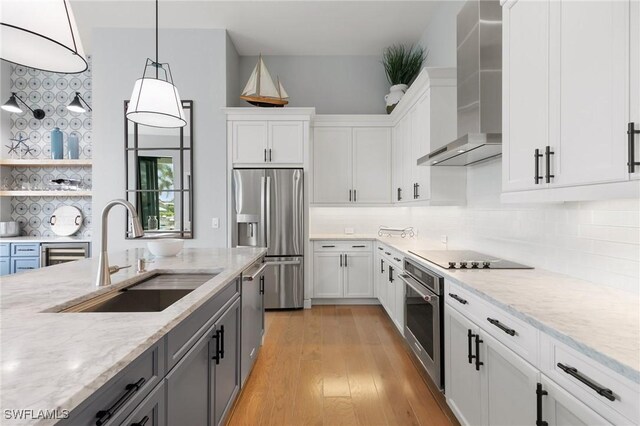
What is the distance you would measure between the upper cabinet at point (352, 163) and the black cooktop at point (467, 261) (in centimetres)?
193

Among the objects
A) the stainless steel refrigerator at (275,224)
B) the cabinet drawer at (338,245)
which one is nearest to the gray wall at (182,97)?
the stainless steel refrigerator at (275,224)

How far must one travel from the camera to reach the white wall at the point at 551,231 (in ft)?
4.86

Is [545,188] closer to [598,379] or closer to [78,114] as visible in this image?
[598,379]

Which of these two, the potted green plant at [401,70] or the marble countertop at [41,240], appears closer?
the potted green plant at [401,70]

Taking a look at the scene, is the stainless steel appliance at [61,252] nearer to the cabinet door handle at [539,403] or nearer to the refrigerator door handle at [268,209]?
the refrigerator door handle at [268,209]

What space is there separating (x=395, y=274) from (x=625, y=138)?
95.8 inches

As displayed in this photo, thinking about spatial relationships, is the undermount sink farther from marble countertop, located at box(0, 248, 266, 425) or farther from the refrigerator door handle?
the refrigerator door handle

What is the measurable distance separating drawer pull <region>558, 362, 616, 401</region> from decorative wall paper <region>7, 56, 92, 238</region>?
595 centimetres

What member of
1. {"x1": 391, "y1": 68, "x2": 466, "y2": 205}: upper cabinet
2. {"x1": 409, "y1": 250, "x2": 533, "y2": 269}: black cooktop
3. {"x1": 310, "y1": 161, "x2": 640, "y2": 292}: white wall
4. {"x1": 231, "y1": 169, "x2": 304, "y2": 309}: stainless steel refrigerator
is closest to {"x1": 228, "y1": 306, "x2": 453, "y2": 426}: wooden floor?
{"x1": 231, "y1": 169, "x2": 304, "y2": 309}: stainless steel refrigerator

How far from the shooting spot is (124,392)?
0.87 meters

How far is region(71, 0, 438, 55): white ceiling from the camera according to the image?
12.1 feet

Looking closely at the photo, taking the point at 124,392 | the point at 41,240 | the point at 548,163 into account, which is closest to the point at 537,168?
the point at 548,163

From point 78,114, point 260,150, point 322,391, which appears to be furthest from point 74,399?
point 78,114

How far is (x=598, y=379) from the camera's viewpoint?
91 centimetres
